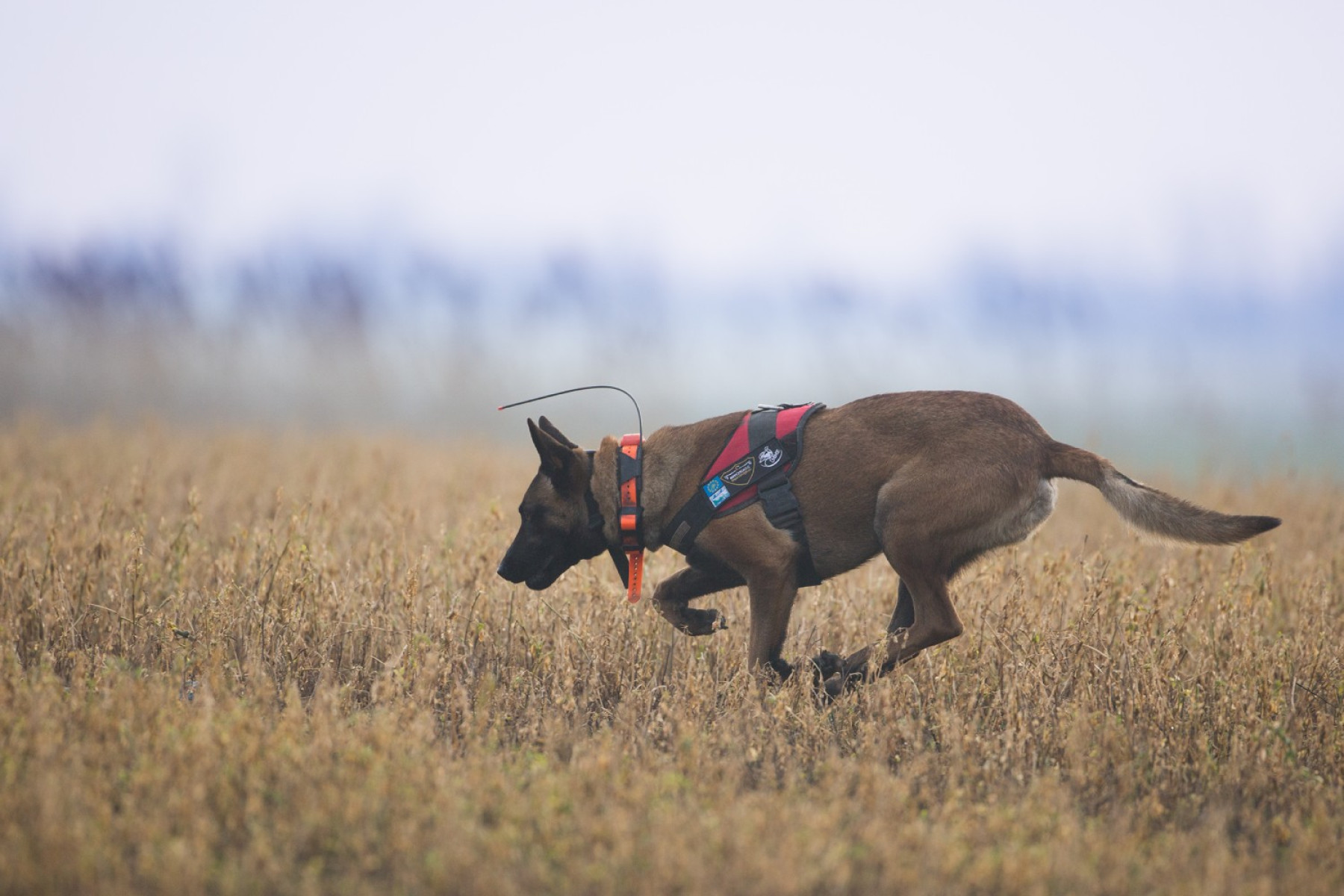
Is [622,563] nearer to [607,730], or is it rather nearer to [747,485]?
[747,485]

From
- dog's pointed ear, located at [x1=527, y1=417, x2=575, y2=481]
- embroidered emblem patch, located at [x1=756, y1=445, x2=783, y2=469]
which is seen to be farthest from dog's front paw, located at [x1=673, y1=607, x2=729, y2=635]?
dog's pointed ear, located at [x1=527, y1=417, x2=575, y2=481]

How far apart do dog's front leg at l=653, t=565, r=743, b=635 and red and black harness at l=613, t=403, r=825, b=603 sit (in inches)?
6.3

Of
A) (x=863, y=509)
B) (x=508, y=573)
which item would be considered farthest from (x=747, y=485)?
(x=508, y=573)

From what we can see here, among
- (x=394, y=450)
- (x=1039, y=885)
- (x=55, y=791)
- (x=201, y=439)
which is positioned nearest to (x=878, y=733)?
(x=1039, y=885)

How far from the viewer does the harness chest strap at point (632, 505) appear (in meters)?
5.07

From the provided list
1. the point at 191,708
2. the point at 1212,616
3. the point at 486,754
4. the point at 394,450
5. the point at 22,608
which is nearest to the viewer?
the point at 486,754

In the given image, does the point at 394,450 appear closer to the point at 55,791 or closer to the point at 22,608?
the point at 22,608

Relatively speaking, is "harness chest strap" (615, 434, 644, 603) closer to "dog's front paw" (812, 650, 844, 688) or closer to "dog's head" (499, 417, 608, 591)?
"dog's head" (499, 417, 608, 591)

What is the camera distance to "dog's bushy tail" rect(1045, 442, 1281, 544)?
14.5 feet

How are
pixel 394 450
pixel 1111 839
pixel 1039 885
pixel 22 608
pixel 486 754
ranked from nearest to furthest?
pixel 1039 885
pixel 1111 839
pixel 486 754
pixel 22 608
pixel 394 450

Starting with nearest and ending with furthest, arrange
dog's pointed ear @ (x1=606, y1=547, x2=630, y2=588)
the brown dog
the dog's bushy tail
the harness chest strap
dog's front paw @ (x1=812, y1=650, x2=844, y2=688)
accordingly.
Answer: the dog's bushy tail, the brown dog, dog's front paw @ (x1=812, y1=650, x2=844, y2=688), the harness chest strap, dog's pointed ear @ (x1=606, y1=547, x2=630, y2=588)

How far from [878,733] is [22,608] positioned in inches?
182

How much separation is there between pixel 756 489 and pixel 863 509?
52 centimetres

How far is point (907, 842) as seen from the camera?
10.2ft
